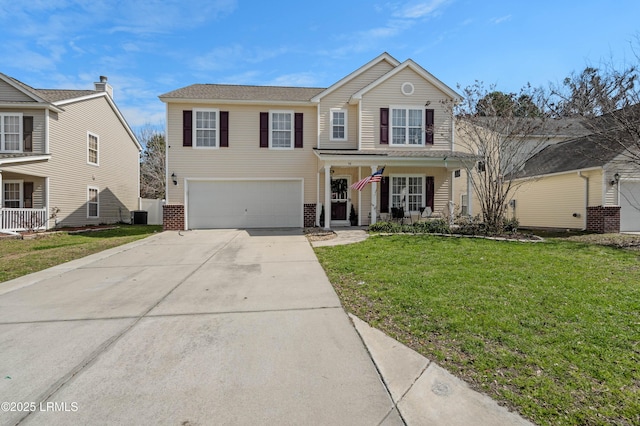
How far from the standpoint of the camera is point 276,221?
1520cm

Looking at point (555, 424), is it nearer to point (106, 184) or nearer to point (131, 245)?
point (131, 245)

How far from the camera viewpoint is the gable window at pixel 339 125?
49.4 ft

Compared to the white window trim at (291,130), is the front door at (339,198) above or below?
below

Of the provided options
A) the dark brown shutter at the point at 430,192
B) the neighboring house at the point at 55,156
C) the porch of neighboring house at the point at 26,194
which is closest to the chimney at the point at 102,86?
the neighboring house at the point at 55,156

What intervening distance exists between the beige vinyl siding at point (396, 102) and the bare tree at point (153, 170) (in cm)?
2427

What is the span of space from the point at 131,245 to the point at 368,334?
369 inches

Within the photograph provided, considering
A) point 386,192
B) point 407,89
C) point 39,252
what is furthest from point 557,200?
point 39,252

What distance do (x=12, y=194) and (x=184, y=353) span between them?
1772 cm

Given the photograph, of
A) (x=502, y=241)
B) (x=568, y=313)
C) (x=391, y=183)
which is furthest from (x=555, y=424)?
(x=391, y=183)

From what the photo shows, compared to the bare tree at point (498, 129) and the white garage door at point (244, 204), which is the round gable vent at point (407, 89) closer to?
the bare tree at point (498, 129)

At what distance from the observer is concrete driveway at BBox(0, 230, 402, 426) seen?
8.27 feet

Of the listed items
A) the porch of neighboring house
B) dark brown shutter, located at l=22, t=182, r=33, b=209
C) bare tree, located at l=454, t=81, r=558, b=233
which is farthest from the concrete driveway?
dark brown shutter, located at l=22, t=182, r=33, b=209

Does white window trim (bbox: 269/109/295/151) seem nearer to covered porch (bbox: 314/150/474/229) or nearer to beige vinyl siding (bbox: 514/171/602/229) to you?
covered porch (bbox: 314/150/474/229)

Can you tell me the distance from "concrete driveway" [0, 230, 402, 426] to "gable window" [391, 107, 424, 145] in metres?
10.3
